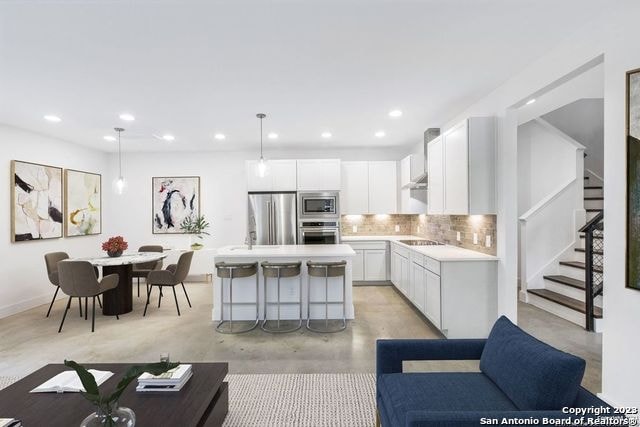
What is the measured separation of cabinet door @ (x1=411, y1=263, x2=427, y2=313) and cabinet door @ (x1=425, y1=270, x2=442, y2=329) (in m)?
0.13

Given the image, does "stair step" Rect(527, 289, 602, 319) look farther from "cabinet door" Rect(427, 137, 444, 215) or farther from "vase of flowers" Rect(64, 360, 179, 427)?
"vase of flowers" Rect(64, 360, 179, 427)

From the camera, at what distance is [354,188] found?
619cm

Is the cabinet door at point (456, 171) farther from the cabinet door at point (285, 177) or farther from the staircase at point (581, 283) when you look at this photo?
the cabinet door at point (285, 177)

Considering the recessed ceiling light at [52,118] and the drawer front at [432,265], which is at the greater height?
the recessed ceiling light at [52,118]

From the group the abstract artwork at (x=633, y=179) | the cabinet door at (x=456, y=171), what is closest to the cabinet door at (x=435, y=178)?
the cabinet door at (x=456, y=171)

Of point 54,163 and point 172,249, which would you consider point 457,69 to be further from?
point 54,163

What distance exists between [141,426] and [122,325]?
3094 millimetres

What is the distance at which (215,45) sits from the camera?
94.8 inches

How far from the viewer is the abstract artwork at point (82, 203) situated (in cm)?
548

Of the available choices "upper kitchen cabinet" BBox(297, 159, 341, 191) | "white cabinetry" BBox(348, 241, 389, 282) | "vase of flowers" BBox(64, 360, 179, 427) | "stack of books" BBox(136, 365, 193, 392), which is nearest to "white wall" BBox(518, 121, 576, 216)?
"white cabinetry" BBox(348, 241, 389, 282)

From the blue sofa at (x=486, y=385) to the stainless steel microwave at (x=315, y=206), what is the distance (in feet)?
13.2

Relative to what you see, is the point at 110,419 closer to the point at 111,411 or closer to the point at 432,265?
the point at 111,411

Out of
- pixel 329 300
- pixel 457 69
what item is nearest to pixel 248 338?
pixel 329 300

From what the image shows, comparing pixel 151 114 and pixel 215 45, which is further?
pixel 151 114
